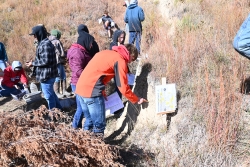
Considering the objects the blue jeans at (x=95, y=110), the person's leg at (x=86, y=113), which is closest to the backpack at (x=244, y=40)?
the blue jeans at (x=95, y=110)

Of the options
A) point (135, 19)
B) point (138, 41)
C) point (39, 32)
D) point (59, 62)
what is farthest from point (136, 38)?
point (39, 32)

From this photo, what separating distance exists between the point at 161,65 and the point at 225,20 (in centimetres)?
178

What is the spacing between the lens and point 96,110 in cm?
315

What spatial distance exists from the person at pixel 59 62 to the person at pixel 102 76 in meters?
2.48

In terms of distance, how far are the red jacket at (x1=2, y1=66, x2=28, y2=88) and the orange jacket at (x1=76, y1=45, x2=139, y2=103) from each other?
2684 millimetres

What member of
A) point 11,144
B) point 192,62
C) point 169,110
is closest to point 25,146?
point 11,144

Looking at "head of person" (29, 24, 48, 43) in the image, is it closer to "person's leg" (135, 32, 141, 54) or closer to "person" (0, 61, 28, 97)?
"person" (0, 61, 28, 97)

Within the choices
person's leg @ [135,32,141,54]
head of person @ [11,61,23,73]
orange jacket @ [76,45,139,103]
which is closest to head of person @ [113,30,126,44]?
person's leg @ [135,32,141,54]

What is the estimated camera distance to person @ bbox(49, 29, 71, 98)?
534 cm

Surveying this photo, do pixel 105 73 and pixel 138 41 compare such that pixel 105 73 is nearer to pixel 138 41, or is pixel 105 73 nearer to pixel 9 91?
pixel 138 41

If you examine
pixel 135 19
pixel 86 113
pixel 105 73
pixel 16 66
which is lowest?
pixel 86 113

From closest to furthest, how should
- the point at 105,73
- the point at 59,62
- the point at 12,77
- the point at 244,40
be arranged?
1. the point at 244,40
2. the point at 105,73
3. the point at 12,77
4. the point at 59,62

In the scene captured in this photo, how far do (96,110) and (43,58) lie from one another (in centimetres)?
148

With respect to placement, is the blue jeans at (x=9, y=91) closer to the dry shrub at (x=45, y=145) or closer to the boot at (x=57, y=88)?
the boot at (x=57, y=88)
